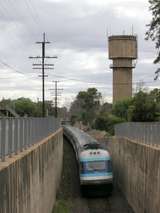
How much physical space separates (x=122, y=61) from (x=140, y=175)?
10191 centimetres

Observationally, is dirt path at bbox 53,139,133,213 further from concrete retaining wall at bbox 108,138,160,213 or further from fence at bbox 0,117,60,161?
fence at bbox 0,117,60,161

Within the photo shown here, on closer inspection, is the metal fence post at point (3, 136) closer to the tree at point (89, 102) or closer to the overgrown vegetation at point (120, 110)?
the overgrown vegetation at point (120, 110)

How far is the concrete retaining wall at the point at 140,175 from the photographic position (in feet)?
102

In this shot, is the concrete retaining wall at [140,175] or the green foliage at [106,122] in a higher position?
the green foliage at [106,122]

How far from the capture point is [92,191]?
45969mm

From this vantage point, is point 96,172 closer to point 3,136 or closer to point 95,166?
point 95,166

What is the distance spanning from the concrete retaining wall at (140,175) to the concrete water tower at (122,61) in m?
83.4

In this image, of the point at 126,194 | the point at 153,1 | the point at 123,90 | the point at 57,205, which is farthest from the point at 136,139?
the point at 123,90

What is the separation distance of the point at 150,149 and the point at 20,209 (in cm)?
1848

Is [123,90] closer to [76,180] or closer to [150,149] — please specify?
[76,180]

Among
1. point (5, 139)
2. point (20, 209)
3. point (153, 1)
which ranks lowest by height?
point (20, 209)

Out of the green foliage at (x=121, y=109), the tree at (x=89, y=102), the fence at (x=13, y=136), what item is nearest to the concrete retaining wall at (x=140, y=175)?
the fence at (x=13, y=136)

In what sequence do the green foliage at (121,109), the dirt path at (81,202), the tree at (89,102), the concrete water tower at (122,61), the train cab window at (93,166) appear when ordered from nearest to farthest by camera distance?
the dirt path at (81,202) → the train cab window at (93,166) → the green foliage at (121,109) → the concrete water tower at (122,61) → the tree at (89,102)

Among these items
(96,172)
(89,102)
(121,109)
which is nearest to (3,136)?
(96,172)
